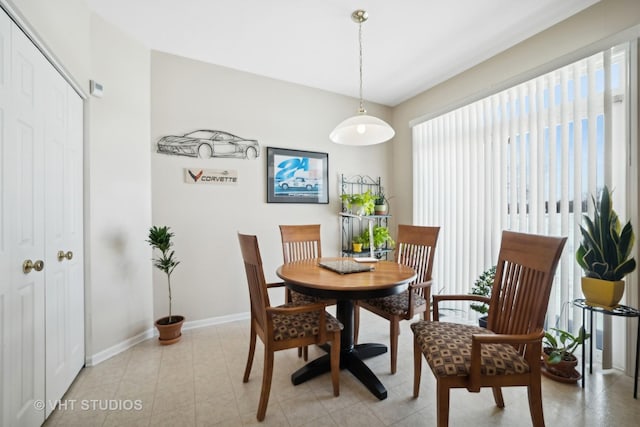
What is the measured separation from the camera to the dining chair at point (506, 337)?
128 centimetres

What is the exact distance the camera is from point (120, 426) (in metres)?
1.56

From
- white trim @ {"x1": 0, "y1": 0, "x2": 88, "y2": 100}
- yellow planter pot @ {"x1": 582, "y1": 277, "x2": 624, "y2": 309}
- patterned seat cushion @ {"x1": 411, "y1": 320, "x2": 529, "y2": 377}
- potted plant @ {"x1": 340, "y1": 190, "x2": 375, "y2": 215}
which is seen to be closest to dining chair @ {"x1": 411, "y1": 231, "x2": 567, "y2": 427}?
patterned seat cushion @ {"x1": 411, "y1": 320, "x2": 529, "y2": 377}

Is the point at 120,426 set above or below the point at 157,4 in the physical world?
below

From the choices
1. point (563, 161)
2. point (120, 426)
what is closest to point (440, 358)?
point (120, 426)

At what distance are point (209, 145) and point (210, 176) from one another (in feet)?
1.12

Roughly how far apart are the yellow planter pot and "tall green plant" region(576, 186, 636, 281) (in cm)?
5

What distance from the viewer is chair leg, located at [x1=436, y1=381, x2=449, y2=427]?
1.27 m

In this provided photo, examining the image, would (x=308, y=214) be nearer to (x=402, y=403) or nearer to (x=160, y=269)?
→ (x=160, y=269)

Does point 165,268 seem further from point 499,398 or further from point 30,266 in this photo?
point 499,398

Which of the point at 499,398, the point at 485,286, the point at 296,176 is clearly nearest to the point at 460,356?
the point at 499,398

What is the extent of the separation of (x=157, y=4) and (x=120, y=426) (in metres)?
2.96

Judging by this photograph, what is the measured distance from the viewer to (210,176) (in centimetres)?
301

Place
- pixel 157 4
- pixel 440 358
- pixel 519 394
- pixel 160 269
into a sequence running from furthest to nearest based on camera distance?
1. pixel 160 269
2. pixel 157 4
3. pixel 519 394
4. pixel 440 358

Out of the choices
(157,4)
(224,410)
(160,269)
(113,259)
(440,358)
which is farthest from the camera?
(160,269)
